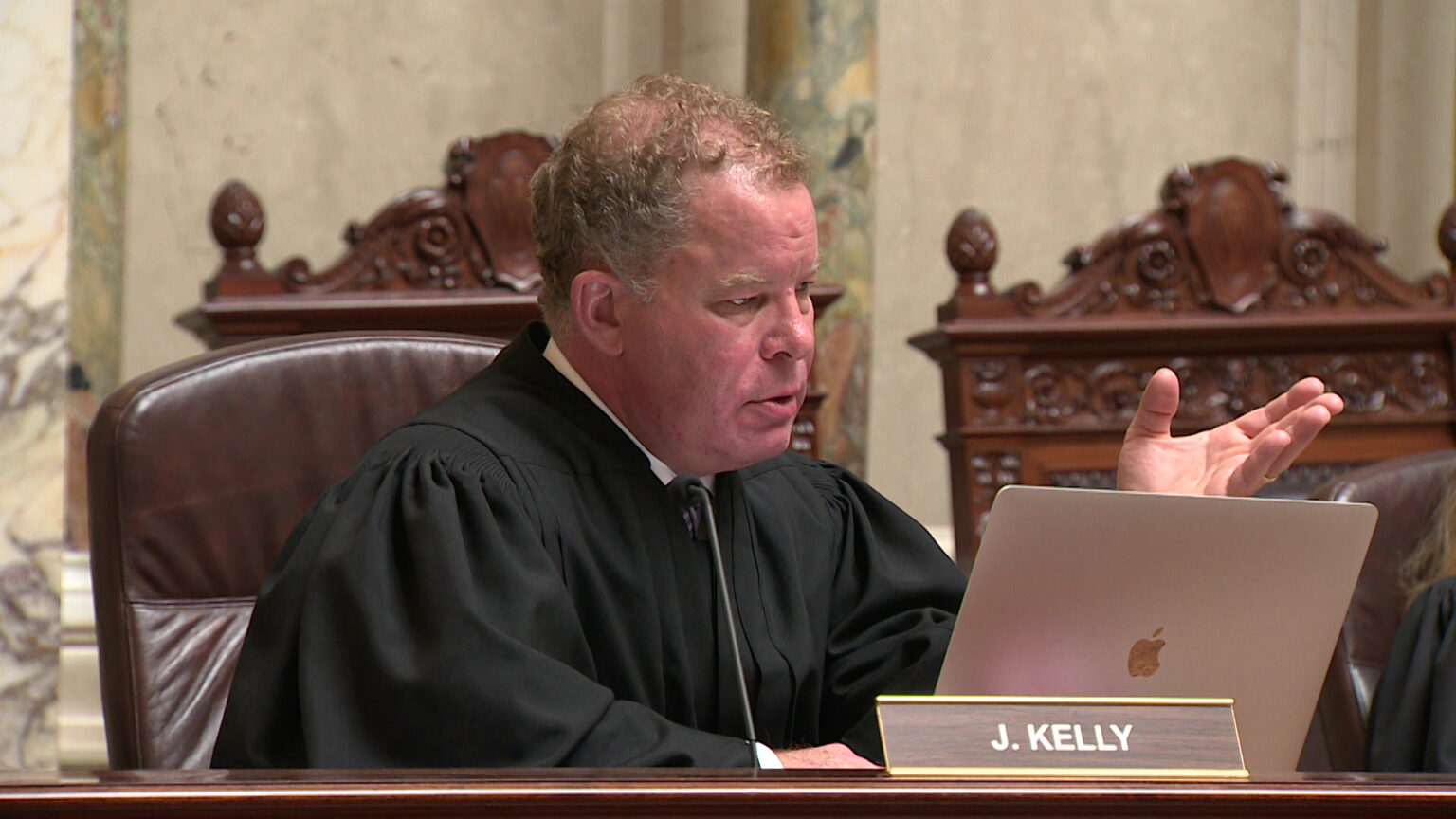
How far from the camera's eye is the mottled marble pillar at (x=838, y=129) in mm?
6105

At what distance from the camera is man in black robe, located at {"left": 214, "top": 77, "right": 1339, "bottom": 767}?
1.86m

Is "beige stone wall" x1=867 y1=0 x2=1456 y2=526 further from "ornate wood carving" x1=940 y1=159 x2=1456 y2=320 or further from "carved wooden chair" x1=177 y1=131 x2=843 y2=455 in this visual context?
"carved wooden chair" x1=177 y1=131 x2=843 y2=455

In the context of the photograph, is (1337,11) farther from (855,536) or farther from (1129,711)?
(1129,711)

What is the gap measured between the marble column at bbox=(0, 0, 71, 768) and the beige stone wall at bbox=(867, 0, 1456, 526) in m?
4.64

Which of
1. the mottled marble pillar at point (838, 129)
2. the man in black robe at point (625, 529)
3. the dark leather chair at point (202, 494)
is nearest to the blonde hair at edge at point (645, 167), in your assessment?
the man in black robe at point (625, 529)

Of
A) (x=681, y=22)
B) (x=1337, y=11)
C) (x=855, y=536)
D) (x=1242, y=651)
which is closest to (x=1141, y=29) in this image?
(x=1337, y=11)

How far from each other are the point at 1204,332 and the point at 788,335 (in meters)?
3.02

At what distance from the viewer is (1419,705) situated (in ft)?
9.13

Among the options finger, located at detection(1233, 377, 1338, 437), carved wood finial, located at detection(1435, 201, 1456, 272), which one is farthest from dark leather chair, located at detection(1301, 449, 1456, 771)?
carved wood finial, located at detection(1435, 201, 1456, 272)

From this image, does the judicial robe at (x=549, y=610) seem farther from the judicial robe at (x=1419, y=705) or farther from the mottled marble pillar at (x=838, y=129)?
the mottled marble pillar at (x=838, y=129)

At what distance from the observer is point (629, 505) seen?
2.16 metres

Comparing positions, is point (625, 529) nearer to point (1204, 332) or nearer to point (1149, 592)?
point (1149, 592)

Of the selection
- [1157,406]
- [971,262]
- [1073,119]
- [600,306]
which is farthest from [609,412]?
[1073,119]

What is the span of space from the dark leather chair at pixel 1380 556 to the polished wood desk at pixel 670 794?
1.69 metres
